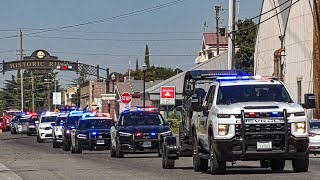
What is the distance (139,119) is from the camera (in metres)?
34.3

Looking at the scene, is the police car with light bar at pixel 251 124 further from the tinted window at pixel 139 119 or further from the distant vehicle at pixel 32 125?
the distant vehicle at pixel 32 125

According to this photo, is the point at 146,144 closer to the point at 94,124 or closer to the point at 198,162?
the point at 94,124

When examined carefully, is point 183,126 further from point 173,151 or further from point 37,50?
point 37,50

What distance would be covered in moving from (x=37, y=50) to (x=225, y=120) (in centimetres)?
7083

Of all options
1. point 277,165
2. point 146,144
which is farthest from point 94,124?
point 277,165

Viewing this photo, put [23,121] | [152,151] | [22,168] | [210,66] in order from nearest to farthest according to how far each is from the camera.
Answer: [22,168]
[152,151]
[23,121]
[210,66]

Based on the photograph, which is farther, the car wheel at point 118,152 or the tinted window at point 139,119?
the tinted window at point 139,119

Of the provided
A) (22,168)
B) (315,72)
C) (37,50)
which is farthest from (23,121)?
(22,168)

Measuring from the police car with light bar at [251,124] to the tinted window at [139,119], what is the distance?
12.7m

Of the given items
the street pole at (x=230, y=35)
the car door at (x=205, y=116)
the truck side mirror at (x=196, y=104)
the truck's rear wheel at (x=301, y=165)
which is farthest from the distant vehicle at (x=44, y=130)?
the truck's rear wheel at (x=301, y=165)

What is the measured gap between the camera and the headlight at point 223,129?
65.2 ft

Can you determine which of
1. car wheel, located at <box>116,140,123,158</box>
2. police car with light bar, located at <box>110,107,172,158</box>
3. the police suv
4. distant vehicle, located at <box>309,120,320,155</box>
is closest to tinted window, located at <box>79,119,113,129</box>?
police car with light bar, located at <box>110,107,172,158</box>

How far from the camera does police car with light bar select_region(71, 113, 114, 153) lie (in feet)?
128

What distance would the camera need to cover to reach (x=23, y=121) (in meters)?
81.8
